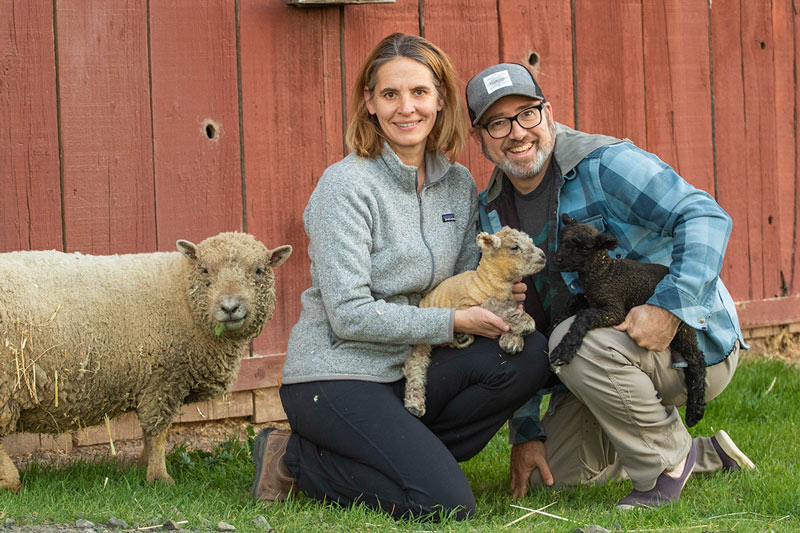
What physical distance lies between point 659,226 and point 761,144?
3.36m

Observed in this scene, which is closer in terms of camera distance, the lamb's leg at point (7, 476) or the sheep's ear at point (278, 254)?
the lamb's leg at point (7, 476)

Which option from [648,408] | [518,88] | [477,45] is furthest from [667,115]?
[648,408]

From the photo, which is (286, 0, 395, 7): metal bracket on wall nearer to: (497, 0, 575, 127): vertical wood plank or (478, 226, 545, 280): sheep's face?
(497, 0, 575, 127): vertical wood plank

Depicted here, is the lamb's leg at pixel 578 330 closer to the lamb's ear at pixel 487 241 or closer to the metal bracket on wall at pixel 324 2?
the lamb's ear at pixel 487 241

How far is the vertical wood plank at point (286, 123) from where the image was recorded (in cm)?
517

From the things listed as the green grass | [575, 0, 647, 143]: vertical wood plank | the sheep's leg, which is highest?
[575, 0, 647, 143]: vertical wood plank

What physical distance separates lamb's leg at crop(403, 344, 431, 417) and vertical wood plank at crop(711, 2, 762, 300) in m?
3.63

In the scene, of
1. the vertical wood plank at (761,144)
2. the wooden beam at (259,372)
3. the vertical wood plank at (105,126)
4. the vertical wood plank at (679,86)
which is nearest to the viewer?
the vertical wood plank at (105,126)

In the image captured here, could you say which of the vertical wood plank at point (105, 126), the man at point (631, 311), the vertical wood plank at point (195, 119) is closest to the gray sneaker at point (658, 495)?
the man at point (631, 311)

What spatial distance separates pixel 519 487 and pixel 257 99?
2.64 meters

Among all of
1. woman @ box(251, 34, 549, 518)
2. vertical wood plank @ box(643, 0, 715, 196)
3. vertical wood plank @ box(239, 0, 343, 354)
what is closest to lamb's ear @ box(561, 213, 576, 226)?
woman @ box(251, 34, 549, 518)

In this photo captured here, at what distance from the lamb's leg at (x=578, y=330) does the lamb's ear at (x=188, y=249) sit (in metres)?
1.78

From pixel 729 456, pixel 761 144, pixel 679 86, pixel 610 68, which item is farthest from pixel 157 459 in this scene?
pixel 761 144

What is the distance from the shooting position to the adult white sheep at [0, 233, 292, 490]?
401 centimetres
